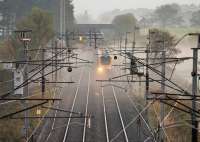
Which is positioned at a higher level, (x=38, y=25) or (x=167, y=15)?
(x=167, y=15)

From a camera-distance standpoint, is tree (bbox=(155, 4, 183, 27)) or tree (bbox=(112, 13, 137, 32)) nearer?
tree (bbox=(112, 13, 137, 32))

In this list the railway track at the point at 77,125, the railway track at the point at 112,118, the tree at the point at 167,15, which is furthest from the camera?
the tree at the point at 167,15

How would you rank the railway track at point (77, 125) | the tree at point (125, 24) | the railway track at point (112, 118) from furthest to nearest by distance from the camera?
the tree at point (125, 24), the railway track at point (112, 118), the railway track at point (77, 125)

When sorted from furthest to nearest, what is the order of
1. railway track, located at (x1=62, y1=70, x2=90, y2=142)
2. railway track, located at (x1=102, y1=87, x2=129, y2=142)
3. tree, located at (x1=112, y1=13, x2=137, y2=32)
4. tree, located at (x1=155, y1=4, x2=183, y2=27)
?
tree, located at (x1=155, y1=4, x2=183, y2=27) → tree, located at (x1=112, y1=13, x2=137, y2=32) → railway track, located at (x1=102, y1=87, x2=129, y2=142) → railway track, located at (x1=62, y1=70, x2=90, y2=142)

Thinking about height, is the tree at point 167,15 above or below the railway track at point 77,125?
above

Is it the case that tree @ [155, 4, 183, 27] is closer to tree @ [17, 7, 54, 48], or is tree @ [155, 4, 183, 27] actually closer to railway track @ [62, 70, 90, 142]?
tree @ [17, 7, 54, 48]

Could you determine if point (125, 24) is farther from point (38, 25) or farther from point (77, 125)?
point (77, 125)

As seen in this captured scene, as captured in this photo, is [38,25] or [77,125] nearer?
[77,125]

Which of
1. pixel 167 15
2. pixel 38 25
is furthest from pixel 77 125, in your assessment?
pixel 167 15

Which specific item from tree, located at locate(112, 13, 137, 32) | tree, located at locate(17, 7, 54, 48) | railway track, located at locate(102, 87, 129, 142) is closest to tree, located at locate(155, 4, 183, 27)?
tree, located at locate(112, 13, 137, 32)

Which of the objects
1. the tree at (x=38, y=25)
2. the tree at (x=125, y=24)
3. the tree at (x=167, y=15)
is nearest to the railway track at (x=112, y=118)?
the tree at (x=38, y=25)

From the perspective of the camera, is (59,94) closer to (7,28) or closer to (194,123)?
(194,123)

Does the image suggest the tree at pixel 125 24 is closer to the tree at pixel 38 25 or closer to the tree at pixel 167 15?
the tree at pixel 167 15

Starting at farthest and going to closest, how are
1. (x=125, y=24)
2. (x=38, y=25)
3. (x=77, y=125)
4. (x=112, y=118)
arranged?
(x=125, y=24) → (x=38, y=25) → (x=112, y=118) → (x=77, y=125)
